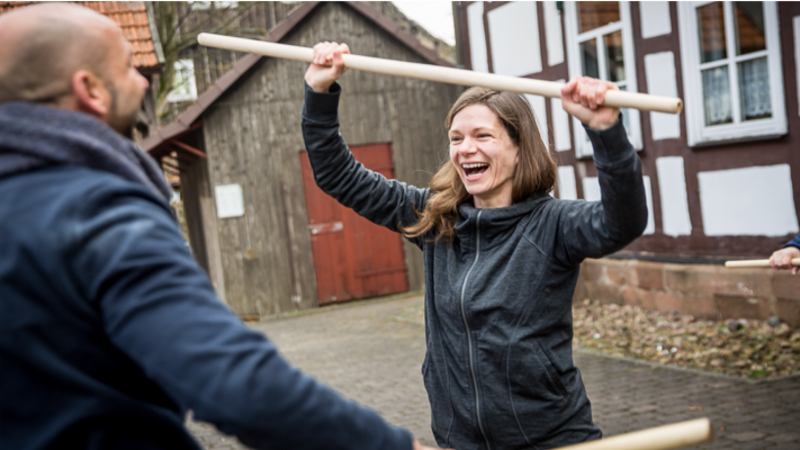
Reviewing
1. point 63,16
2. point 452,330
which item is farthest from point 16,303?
point 452,330

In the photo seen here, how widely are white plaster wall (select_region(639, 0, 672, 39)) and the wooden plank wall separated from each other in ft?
16.3

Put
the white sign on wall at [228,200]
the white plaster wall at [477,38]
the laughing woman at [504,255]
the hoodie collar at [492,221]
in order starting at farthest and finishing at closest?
the white sign on wall at [228,200], the white plaster wall at [477,38], the hoodie collar at [492,221], the laughing woman at [504,255]

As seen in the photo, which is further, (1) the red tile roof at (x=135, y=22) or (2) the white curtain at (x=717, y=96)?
(1) the red tile roof at (x=135, y=22)

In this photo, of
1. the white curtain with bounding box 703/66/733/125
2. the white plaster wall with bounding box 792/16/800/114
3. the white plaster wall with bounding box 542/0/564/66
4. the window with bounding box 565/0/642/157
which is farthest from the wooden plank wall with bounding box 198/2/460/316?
the white plaster wall with bounding box 792/16/800/114

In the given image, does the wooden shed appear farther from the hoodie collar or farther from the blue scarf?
the blue scarf

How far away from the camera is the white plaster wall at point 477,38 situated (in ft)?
35.1

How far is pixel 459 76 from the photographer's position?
78.9 inches

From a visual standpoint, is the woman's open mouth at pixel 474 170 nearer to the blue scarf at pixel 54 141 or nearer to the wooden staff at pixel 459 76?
the wooden staff at pixel 459 76

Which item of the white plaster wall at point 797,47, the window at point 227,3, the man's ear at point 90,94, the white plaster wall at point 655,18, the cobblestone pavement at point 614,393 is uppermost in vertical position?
the window at point 227,3

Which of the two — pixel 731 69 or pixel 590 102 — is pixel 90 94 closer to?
pixel 590 102

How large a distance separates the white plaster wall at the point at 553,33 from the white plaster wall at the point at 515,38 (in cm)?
18

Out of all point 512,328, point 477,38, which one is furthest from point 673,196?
point 512,328

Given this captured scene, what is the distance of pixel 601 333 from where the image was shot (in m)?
8.16

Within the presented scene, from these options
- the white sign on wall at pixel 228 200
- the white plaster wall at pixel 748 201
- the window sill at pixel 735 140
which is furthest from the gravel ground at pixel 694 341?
the white sign on wall at pixel 228 200
